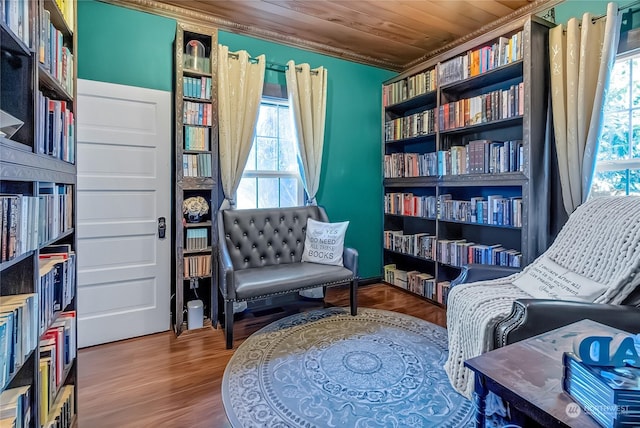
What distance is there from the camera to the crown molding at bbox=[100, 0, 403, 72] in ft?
8.84

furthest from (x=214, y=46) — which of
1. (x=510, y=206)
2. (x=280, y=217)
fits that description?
(x=510, y=206)

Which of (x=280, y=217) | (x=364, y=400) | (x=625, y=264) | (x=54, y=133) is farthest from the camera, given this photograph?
(x=280, y=217)

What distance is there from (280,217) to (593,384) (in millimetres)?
2639

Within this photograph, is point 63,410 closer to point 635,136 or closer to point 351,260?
point 351,260

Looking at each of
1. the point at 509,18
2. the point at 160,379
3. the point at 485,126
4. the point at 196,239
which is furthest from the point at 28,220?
the point at 509,18

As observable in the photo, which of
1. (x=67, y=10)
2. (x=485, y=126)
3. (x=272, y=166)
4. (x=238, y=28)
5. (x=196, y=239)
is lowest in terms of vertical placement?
(x=196, y=239)

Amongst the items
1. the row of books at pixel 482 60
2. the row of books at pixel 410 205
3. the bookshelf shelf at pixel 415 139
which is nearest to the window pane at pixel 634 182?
the row of books at pixel 482 60

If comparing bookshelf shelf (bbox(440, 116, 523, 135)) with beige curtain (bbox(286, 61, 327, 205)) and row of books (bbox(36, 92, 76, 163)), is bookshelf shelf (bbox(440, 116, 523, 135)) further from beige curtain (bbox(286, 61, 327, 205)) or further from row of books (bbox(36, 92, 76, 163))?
row of books (bbox(36, 92, 76, 163))

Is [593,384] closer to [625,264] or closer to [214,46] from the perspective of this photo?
[625,264]

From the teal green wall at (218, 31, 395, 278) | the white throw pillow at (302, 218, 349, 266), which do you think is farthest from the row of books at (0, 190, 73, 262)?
the teal green wall at (218, 31, 395, 278)

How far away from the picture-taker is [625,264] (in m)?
1.61

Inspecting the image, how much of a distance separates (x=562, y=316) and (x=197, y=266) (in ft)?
8.21

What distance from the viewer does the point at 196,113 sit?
274 cm

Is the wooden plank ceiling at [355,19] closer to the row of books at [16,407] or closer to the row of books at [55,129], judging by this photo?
the row of books at [55,129]
